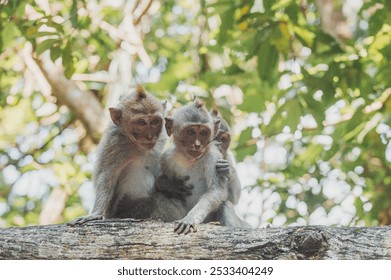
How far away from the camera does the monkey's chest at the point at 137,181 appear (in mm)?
6852

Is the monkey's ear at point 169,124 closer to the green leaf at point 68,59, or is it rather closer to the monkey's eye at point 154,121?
the monkey's eye at point 154,121

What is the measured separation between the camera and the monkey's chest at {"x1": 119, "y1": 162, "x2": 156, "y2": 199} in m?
6.85

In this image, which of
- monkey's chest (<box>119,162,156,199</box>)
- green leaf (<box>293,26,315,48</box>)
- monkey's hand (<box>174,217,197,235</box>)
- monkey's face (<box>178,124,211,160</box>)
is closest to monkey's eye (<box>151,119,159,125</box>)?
monkey's face (<box>178,124,211,160</box>)

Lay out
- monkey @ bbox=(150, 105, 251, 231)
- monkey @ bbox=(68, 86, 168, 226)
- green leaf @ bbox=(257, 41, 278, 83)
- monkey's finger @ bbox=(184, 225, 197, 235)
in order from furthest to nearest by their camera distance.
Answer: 1. green leaf @ bbox=(257, 41, 278, 83)
2. monkey @ bbox=(68, 86, 168, 226)
3. monkey @ bbox=(150, 105, 251, 231)
4. monkey's finger @ bbox=(184, 225, 197, 235)

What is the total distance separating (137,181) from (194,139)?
0.78 metres

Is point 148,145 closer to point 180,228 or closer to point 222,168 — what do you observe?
point 222,168

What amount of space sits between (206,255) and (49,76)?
22.7 ft

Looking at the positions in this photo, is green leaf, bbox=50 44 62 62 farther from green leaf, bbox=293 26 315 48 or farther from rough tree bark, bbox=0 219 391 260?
green leaf, bbox=293 26 315 48

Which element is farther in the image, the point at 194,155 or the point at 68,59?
the point at 68,59

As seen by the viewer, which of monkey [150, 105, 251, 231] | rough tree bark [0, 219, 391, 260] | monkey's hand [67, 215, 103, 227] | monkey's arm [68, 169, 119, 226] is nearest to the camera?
rough tree bark [0, 219, 391, 260]

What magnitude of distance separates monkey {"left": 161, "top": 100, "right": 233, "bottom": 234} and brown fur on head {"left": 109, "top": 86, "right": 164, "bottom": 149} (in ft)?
0.67

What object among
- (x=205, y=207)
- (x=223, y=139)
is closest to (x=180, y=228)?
(x=205, y=207)

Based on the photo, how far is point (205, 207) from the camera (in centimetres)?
625

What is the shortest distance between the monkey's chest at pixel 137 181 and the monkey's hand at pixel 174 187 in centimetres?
11
